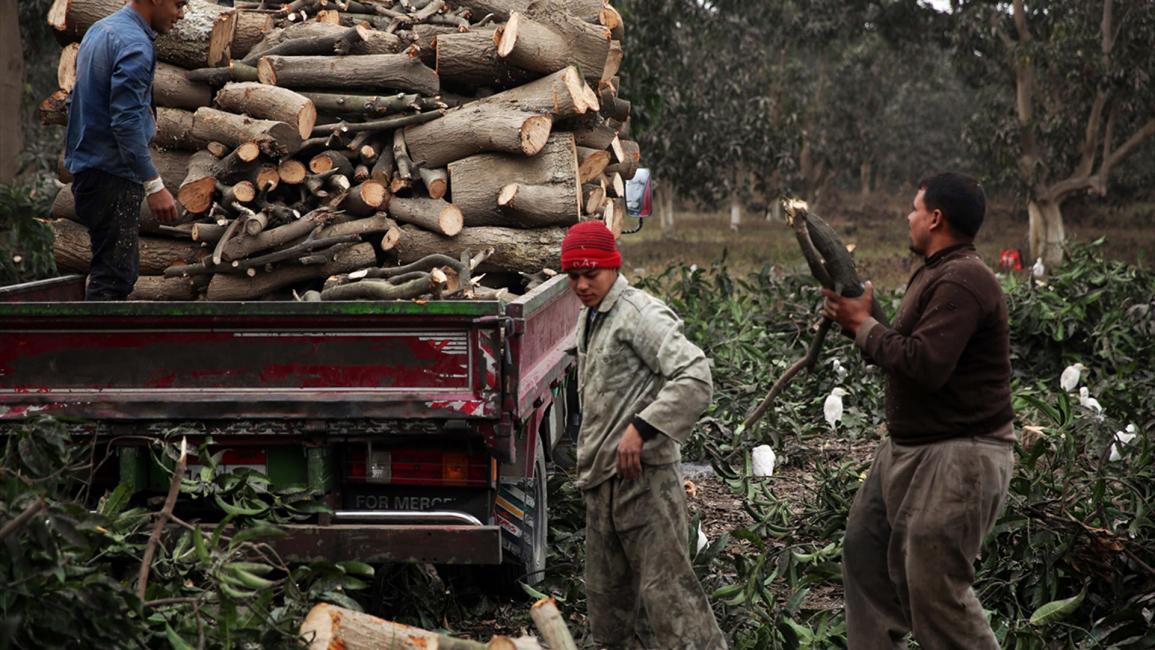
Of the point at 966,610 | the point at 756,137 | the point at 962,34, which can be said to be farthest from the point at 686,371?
the point at 756,137

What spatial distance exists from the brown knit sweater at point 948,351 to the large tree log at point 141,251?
13.5 ft

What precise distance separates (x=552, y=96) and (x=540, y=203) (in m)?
0.69

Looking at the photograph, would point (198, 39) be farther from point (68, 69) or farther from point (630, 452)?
point (630, 452)

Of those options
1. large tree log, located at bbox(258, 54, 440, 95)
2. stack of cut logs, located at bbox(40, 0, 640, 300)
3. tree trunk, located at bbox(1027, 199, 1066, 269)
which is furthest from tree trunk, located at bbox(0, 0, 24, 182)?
tree trunk, located at bbox(1027, 199, 1066, 269)

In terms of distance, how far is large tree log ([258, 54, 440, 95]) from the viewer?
773 cm

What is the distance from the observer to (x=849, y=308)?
4383mm

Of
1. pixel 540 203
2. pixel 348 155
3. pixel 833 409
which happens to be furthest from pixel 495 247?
pixel 833 409

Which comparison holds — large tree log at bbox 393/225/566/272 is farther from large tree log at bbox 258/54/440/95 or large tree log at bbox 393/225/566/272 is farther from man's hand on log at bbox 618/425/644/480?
man's hand on log at bbox 618/425/644/480

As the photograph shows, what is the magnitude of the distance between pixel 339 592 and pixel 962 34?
27770 millimetres

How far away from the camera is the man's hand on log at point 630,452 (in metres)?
4.64

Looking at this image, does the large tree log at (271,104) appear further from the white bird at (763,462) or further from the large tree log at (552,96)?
the white bird at (763,462)

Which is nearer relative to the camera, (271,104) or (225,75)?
(271,104)

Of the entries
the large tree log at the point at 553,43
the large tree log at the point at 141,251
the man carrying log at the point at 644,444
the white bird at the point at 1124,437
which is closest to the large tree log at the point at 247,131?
the large tree log at the point at 141,251

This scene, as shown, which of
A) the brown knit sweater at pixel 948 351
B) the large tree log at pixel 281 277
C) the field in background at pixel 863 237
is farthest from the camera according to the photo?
the field in background at pixel 863 237
